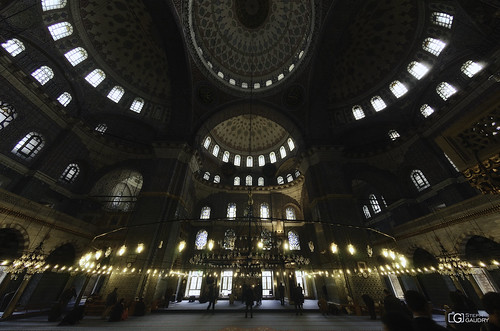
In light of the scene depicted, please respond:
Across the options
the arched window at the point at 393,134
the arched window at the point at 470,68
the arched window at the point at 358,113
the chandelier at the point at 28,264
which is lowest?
the chandelier at the point at 28,264

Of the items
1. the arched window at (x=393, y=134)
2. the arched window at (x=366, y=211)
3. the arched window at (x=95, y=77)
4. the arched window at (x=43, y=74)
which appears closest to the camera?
the arched window at (x=43, y=74)

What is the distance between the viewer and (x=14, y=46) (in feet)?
35.3

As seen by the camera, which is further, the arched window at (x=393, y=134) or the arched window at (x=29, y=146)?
the arched window at (x=393, y=134)

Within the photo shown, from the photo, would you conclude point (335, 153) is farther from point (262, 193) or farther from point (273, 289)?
point (273, 289)

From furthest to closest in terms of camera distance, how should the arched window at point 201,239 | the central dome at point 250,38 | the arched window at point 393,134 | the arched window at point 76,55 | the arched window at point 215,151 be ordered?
the arched window at point 215,151
the arched window at point 201,239
the central dome at point 250,38
the arched window at point 393,134
the arched window at point 76,55

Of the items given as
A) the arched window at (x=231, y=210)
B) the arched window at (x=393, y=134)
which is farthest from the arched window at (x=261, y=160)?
the arched window at (x=393, y=134)

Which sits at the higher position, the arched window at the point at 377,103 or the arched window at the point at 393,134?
the arched window at the point at 377,103

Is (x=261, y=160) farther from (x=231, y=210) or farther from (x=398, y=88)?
(x=398, y=88)

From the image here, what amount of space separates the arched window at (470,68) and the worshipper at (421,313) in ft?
51.1

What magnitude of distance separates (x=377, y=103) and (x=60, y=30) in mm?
24574

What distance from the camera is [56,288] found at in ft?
39.1

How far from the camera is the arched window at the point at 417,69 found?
13.6 metres

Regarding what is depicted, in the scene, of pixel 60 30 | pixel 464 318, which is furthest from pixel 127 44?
pixel 464 318

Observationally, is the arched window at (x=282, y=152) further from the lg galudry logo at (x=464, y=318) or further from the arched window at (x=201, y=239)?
the lg galudry logo at (x=464, y=318)
